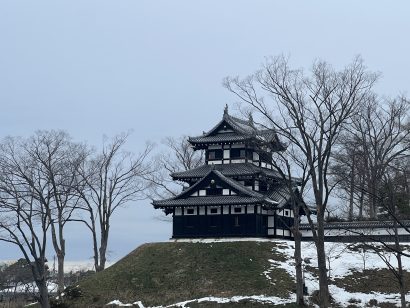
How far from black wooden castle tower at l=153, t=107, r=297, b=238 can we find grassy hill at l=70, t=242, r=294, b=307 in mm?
3015

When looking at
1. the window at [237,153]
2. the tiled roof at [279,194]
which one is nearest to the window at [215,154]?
the window at [237,153]

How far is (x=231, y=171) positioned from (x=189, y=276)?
13267mm

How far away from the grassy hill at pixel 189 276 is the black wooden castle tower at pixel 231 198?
9.89 feet

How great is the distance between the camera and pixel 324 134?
36625 millimetres

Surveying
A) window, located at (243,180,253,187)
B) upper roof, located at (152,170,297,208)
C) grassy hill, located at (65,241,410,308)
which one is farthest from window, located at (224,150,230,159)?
grassy hill, located at (65,241,410,308)

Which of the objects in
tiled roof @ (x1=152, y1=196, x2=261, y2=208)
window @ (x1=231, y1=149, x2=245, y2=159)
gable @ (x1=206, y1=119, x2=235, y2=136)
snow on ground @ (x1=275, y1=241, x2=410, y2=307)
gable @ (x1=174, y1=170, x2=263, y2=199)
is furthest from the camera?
gable @ (x1=206, y1=119, x2=235, y2=136)

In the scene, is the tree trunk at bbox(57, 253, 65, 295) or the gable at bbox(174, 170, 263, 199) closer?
the tree trunk at bbox(57, 253, 65, 295)

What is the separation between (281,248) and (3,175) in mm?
21720

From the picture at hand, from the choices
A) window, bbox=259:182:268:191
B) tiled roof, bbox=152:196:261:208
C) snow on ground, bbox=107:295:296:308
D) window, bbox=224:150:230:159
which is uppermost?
window, bbox=224:150:230:159

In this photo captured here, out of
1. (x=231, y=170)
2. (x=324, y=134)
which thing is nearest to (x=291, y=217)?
(x=231, y=170)

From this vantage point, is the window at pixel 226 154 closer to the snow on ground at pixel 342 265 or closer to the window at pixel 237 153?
the window at pixel 237 153

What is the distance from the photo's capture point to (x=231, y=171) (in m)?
56.8

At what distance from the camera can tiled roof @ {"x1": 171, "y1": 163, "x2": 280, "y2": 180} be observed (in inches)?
2205

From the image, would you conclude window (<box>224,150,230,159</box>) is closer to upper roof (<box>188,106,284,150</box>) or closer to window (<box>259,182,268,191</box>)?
upper roof (<box>188,106,284,150</box>)
